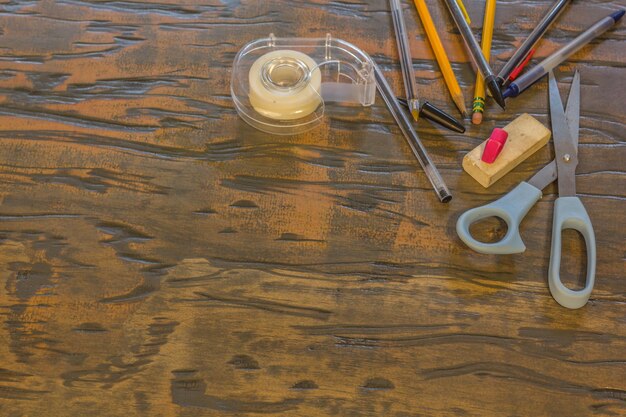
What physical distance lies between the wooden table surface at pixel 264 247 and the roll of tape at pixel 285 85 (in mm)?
28

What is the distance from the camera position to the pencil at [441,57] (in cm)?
68

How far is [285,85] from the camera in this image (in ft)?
2.21

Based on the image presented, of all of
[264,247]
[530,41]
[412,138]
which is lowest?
[264,247]

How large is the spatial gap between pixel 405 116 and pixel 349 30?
141 millimetres

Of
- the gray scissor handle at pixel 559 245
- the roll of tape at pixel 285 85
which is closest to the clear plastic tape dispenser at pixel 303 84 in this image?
the roll of tape at pixel 285 85

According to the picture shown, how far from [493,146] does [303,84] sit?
196 mm

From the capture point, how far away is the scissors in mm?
576

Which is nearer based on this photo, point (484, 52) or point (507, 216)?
point (507, 216)

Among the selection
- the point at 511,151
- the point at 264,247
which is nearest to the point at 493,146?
the point at 511,151

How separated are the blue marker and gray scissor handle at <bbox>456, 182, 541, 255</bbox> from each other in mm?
118

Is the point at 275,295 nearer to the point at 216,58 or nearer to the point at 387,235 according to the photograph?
the point at 387,235

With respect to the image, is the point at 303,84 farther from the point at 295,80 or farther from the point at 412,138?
the point at 412,138

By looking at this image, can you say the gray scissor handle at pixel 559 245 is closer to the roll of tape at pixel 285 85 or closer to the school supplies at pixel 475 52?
the school supplies at pixel 475 52

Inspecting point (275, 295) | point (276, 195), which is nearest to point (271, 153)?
point (276, 195)
